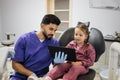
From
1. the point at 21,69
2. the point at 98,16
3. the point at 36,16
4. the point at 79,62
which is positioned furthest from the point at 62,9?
the point at 21,69

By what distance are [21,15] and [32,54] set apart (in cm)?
293

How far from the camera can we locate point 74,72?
1748 mm

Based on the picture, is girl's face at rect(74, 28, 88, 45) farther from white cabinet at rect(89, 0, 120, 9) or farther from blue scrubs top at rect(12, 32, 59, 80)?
white cabinet at rect(89, 0, 120, 9)

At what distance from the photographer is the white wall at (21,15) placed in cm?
438

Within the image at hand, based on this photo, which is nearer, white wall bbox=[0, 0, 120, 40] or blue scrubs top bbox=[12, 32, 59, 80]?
blue scrubs top bbox=[12, 32, 59, 80]

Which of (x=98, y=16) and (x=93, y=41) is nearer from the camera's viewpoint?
(x=93, y=41)

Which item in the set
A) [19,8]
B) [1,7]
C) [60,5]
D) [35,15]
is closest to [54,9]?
[60,5]

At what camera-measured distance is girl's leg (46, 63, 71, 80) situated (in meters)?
1.79

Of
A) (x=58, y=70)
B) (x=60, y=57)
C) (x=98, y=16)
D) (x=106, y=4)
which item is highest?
(x=106, y=4)

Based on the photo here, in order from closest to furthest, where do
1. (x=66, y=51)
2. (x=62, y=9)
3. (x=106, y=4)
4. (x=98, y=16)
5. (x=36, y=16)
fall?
1. (x=66, y=51)
2. (x=106, y=4)
3. (x=98, y=16)
4. (x=62, y=9)
5. (x=36, y=16)

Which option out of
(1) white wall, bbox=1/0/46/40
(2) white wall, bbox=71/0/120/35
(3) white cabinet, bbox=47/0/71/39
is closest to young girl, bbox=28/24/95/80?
(2) white wall, bbox=71/0/120/35

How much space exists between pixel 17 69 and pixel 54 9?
271 centimetres

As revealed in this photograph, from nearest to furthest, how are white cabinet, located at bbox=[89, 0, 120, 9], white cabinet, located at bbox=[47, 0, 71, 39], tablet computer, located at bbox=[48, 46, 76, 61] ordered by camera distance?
tablet computer, located at bbox=[48, 46, 76, 61], white cabinet, located at bbox=[89, 0, 120, 9], white cabinet, located at bbox=[47, 0, 71, 39]

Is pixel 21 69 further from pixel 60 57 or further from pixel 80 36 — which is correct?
pixel 80 36
